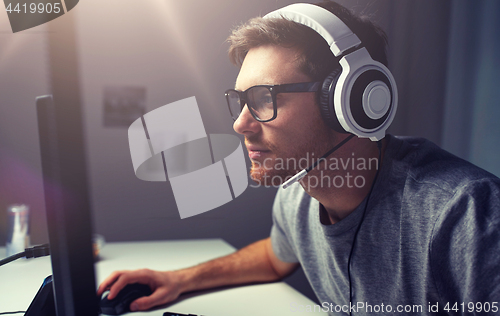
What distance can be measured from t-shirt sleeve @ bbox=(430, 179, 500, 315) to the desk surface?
0.28 meters

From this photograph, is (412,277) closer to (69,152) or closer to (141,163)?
(69,152)

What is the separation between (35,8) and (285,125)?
1.49 feet

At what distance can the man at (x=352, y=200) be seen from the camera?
484 mm

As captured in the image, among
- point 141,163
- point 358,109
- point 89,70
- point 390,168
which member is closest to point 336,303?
point 390,168

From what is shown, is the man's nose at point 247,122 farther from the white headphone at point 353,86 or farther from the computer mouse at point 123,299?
the computer mouse at point 123,299

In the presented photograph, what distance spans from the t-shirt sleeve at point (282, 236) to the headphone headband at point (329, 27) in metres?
0.46

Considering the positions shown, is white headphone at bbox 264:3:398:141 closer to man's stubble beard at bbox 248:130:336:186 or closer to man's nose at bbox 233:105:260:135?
man's stubble beard at bbox 248:130:336:186

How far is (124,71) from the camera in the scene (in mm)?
1054

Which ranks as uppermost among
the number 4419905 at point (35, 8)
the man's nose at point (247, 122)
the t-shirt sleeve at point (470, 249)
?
the number 4419905 at point (35, 8)

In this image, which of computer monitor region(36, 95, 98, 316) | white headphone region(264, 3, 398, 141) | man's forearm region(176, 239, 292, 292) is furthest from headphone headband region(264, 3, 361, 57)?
man's forearm region(176, 239, 292, 292)

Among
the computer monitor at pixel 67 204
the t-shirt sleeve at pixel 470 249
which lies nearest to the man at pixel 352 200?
the t-shirt sleeve at pixel 470 249

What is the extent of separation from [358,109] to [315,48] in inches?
6.8

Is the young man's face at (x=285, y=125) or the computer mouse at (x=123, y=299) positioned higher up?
the young man's face at (x=285, y=125)

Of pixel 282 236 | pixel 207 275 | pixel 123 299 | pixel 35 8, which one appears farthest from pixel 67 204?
pixel 282 236
